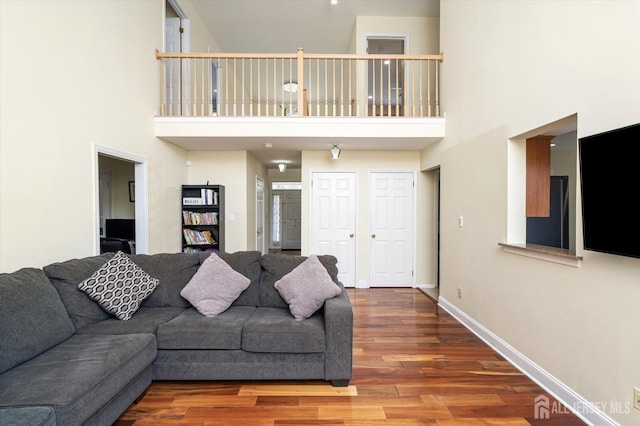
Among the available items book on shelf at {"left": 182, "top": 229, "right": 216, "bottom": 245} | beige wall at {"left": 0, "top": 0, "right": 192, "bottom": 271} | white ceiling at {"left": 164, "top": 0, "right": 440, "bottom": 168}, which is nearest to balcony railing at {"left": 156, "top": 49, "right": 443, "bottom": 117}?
white ceiling at {"left": 164, "top": 0, "right": 440, "bottom": 168}

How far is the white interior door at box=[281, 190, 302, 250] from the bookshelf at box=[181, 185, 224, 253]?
5.29 meters

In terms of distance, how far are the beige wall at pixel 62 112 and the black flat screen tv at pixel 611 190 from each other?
3.75m

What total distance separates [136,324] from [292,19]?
17.5 ft

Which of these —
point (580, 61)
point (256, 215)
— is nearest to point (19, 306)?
point (580, 61)

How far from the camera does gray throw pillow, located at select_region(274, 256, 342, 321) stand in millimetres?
2537

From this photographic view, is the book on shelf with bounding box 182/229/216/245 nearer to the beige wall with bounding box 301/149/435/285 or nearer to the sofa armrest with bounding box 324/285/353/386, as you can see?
the beige wall with bounding box 301/149/435/285

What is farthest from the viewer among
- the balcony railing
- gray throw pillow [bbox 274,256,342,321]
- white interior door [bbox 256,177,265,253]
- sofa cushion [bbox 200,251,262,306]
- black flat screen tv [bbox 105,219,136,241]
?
white interior door [bbox 256,177,265,253]

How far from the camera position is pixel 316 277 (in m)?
2.66

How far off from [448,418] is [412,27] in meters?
5.71

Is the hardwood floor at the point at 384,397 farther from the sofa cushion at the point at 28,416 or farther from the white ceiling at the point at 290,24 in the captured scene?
the white ceiling at the point at 290,24

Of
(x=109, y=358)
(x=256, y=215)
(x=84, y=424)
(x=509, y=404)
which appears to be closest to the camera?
(x=84, y=424)

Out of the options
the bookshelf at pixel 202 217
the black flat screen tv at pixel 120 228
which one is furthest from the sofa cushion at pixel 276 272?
the black flat screen tv at pixel 120 228

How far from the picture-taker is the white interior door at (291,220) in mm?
10445

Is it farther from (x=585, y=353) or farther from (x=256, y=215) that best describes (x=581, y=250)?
(x=256, y=215)
